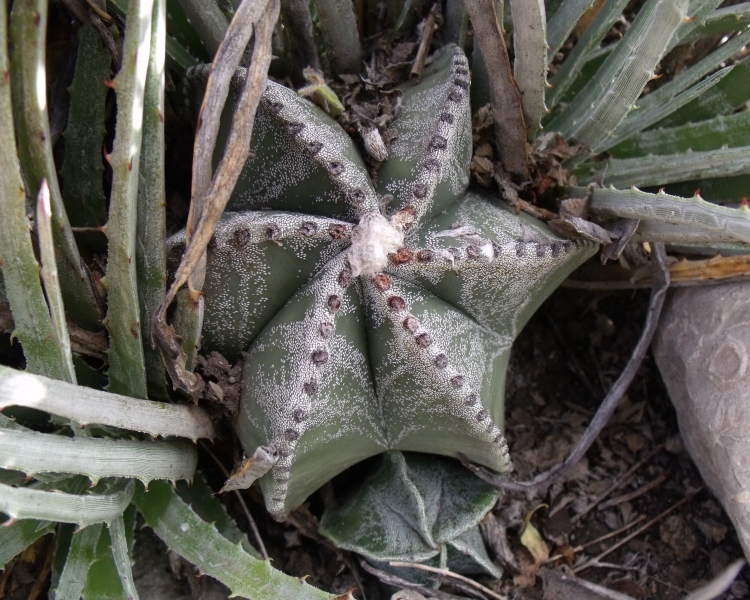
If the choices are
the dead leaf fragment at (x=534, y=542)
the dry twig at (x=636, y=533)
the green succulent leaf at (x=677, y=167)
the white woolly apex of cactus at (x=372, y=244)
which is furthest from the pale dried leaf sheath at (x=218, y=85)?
the dry twig at (x=636, y=533)

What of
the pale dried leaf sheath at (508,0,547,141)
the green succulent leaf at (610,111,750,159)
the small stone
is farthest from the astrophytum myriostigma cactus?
the green succulent leaf at (610,111,750,159)

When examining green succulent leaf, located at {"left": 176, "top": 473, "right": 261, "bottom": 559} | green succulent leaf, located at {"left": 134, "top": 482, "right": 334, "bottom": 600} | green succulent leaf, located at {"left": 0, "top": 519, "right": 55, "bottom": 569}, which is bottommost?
green succulent leaf, located at {"left": 176, "top": 473, "right": 261, "bottom": 559}

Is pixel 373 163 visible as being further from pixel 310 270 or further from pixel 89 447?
pixel 89 447

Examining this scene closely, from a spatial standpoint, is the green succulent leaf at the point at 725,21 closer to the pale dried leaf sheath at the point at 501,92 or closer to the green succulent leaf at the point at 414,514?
the pale dried leaf sheath at the point at 501,92

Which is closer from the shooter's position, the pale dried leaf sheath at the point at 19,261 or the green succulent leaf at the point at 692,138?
the pale dried leaf sheath at the point at 19,261

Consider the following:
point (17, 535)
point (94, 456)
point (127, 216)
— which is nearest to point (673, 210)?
point (127, 216)

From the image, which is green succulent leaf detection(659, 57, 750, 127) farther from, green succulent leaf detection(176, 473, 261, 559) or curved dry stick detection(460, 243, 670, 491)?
green succulent leaf detection(176, 473, 261, 559)
